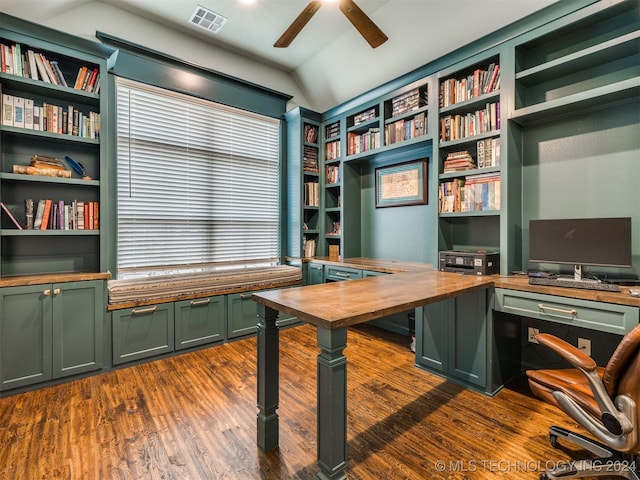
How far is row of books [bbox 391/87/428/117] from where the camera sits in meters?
3.14

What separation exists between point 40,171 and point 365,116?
3.26m

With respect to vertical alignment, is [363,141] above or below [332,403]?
above

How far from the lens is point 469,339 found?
95.0 inches

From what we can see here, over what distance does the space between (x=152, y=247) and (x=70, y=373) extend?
1.29 meters

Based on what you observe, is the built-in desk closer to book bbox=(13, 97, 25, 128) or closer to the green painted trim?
book bbox=(13, 97, 25, 128)

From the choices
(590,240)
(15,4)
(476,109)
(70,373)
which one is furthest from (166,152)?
(590,240)

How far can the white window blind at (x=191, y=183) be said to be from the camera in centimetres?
315

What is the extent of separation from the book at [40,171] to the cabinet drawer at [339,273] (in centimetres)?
274

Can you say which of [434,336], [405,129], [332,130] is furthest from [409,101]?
[434,336]

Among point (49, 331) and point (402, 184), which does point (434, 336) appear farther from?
point (49, 331)

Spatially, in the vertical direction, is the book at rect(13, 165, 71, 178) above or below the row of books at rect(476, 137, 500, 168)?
below

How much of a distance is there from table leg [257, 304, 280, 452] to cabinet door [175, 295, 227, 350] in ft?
5.54

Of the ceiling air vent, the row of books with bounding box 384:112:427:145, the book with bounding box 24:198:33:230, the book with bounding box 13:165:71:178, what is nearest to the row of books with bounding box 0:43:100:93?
the book with bounding box 13:165:71:178

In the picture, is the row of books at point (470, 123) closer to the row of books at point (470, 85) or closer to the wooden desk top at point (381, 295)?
the row of books at point (470, 85)
